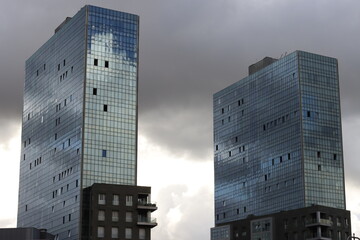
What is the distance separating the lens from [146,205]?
192375 millimetres

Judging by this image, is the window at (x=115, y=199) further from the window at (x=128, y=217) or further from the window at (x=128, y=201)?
the window at (x=128, y=217)

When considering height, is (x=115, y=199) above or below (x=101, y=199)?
above

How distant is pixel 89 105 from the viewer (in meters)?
199

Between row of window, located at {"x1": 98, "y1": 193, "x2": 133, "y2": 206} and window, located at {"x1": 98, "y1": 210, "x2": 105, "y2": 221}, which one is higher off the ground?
row of window, located at {"x1": 98, "y1": 193, "x2": 133, "y2": 206}

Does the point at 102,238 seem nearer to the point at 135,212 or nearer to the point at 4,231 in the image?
the point at 135,212

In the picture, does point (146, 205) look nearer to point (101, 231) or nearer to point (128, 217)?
point (128, 217)

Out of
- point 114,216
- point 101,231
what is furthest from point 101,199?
point 101,231

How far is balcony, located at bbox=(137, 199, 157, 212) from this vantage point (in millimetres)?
191875

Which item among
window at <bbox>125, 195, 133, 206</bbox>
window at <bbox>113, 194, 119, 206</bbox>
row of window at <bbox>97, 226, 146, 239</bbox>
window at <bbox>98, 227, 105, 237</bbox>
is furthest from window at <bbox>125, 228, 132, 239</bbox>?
window at <bbox>113, 194, 119, 206</bbox>

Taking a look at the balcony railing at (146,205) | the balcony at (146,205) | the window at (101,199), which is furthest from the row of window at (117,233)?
the window at (101,199)

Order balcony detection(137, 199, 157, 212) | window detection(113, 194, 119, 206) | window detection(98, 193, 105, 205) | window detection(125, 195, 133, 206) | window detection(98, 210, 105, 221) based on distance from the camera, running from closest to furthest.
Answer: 1. window detection(98, 210, 105, 221)
2. window detection(98, 193, 105, 205)
3. window detection(113, 194, 119, 206)
4. window detection(125, 195, 133, 206)
5. balcony detection(137, 199, 157, 212)

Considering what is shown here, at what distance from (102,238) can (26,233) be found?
76.5 feet

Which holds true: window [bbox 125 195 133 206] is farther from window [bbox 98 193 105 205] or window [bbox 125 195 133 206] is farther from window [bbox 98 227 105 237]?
window [bbox 98 227 105 237]

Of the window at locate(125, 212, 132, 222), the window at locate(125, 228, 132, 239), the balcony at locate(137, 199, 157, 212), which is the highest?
the balcony at locate(137, 199, 157, 212)
